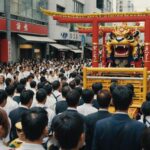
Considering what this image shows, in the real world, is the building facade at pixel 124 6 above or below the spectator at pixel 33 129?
above

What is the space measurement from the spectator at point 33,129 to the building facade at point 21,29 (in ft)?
75.3

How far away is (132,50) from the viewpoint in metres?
13.3

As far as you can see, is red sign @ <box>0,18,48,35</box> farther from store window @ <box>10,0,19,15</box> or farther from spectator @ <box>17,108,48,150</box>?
spectator @ <box>17,108,48,150</box>

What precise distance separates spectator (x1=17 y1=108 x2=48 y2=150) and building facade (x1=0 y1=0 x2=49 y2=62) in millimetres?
22963

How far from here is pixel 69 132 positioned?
3.10 m

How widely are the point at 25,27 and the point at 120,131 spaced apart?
26.8 m

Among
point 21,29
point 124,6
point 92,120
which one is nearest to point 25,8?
point 21,29

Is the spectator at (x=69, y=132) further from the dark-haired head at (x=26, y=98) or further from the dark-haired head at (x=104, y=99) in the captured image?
Result: the dark-haired head at (x=26, y=98)

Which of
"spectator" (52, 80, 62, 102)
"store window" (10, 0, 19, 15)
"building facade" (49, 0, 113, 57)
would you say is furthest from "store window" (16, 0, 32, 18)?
"spectator" (52, 80, 62, 102)

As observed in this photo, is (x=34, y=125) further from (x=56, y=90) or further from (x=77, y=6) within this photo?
(x=77, y=6)

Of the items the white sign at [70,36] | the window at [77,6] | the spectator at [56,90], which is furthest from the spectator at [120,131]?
the window at [77,6]

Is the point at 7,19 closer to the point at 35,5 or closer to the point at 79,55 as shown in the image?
the point at 35,5

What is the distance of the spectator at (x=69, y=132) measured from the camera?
309cm

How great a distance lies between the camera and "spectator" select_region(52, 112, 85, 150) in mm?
3092
